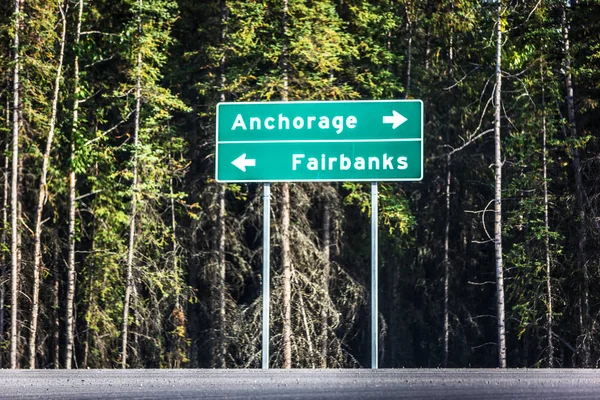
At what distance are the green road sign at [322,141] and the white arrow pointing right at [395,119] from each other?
0.01 m

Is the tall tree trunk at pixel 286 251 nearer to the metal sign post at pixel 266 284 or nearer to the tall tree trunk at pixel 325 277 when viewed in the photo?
the tall tree trunk at pixel 325 277

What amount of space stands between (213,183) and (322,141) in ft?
47.7

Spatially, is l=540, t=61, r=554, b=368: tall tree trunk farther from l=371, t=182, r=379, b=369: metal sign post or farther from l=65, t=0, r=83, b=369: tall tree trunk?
l=371, t=182, r=379, b=369: metal sign post

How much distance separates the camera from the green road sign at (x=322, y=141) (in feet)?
47.0

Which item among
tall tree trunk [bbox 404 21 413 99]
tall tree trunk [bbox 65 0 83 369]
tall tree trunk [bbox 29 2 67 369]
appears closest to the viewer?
tall tree trunk [bbox 29 2 67 369]

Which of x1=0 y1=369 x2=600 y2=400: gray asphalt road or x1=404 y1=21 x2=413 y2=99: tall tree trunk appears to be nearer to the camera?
x1=0 y1=369 x2=600 y2=400: gray asphalt road

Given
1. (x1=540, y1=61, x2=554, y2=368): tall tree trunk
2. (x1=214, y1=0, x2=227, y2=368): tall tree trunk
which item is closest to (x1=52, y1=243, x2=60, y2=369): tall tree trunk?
(x1=214, y1=0, x2=227, y2=368): tall tree trunk

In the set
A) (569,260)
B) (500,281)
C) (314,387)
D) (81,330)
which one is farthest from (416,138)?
(81,330)

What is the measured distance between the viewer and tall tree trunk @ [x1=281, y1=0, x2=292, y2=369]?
26.0 meters

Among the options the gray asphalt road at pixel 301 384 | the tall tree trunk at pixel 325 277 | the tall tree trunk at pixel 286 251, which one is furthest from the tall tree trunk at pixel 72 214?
the gray asphalt road at pixel 301 384

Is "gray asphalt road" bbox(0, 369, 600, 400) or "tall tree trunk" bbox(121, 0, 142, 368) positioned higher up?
"tall tree trunk" bbox(121, 0, 142, 368)

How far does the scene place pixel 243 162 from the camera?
14.5m

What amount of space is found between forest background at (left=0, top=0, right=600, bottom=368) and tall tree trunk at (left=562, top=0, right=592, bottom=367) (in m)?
0.06

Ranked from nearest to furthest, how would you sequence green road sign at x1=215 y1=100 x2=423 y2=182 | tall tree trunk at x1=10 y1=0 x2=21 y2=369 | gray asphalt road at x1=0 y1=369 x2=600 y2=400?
1. gray asphalt road at x1=0 y1=369 x2=600 y2=400
2. green road sign at x1=215 y1=100 x2=423 y2=182
3. tall tree trunk at x1=10 y1=0 x2=21 y2=369
